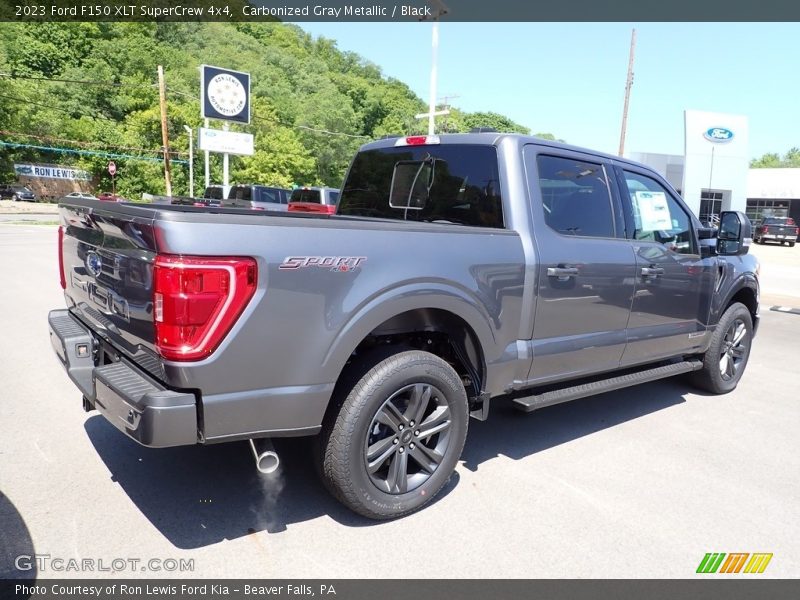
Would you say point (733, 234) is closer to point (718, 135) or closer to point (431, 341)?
point (431, 341)

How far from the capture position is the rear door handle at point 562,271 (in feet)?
11.6

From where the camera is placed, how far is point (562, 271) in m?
3.59

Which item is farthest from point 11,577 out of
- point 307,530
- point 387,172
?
point 387,172

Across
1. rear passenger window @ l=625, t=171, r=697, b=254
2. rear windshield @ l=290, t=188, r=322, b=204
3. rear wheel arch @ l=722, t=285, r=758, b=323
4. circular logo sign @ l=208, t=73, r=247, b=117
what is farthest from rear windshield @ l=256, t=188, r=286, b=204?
rear passenger window @ l=625, t=171, r=697, b=254

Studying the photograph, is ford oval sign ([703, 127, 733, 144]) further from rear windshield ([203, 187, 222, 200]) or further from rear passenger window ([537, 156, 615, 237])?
rear passenger window ([537, 156, 615, 237])

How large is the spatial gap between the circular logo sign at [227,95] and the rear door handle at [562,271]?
1271 inches

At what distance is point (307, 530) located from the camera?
292cm

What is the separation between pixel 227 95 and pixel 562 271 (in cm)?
3278

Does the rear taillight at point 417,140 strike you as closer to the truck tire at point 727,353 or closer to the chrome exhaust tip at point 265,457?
the chrome exhaust tip at point 265,457

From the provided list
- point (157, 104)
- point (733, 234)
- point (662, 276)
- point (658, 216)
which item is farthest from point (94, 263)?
point (157, 104)

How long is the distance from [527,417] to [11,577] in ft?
11.5

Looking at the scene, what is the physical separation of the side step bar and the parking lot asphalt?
1.42 feet

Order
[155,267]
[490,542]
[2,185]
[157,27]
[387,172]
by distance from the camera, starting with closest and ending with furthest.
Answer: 1. [155,267]
2. [490,542]
3. [387,172]
4. [2,185]
5. [157,27]

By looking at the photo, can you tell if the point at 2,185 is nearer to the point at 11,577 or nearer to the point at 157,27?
the point at 157,27
